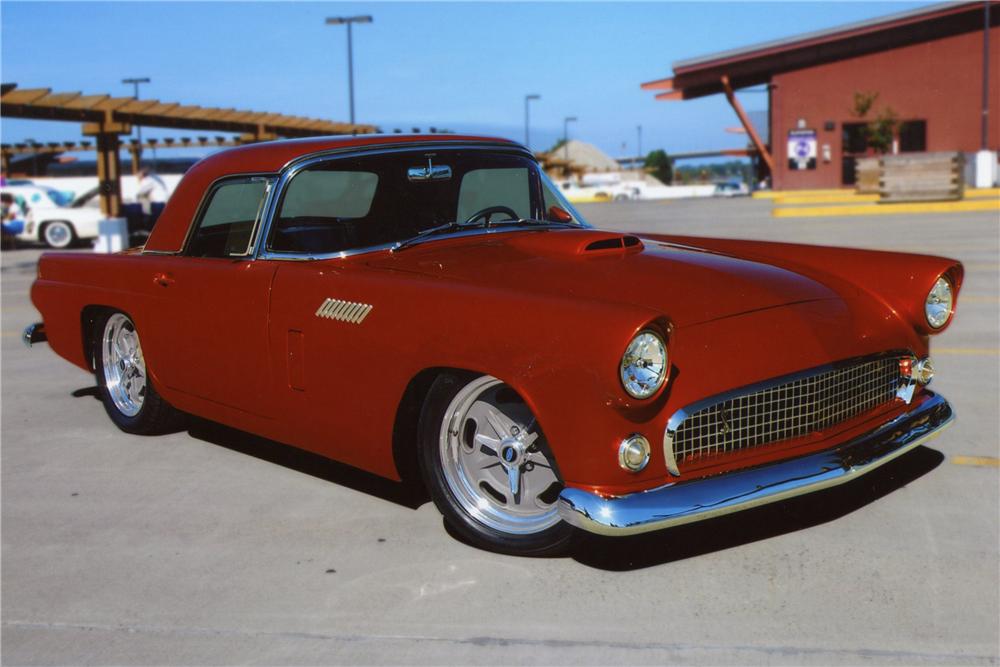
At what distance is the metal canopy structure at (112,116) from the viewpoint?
17.3 metres

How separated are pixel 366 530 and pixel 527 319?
1131 millimetres

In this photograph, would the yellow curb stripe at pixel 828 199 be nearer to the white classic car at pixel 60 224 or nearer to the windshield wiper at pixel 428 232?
the white classic car at pixel 60 224

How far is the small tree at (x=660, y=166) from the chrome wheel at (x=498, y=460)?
12427cm

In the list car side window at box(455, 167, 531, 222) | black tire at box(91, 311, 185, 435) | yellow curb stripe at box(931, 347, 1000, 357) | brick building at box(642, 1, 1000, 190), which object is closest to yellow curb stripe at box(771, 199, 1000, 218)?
brick building at box(642, 1, 1000, 190)

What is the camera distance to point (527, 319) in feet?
10.7

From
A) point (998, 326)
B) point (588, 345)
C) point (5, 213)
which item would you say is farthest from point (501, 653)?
point (5, 213)

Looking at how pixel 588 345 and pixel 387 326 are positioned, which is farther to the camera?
pixel 387 326

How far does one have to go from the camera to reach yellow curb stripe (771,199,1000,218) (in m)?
20.0

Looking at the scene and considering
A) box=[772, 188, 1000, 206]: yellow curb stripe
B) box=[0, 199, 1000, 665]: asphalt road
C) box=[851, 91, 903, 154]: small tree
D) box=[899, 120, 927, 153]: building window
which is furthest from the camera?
box=[899, 120, 927, 153]: building window

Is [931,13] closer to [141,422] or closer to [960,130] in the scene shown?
[960,130]

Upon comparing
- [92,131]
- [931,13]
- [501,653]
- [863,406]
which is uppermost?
[931,13]

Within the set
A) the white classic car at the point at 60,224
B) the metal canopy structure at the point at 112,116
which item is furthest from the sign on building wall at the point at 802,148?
the white classic car at the point at 60,224

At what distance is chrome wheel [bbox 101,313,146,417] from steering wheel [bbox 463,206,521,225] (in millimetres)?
1909

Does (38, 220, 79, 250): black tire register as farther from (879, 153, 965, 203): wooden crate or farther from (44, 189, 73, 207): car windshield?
(879, 153, 965, 203): wooden crate
